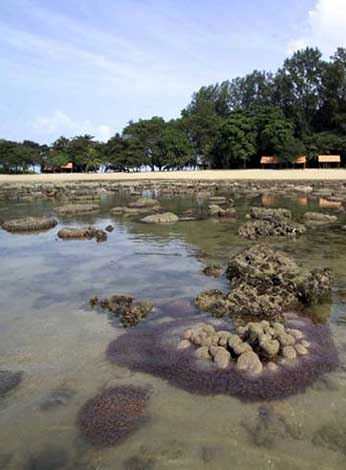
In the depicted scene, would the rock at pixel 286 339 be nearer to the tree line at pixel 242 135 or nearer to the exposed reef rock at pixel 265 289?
the exposed reef rock at pixel 265 289

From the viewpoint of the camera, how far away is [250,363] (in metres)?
5.71

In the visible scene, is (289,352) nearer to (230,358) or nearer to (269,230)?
(230,358)

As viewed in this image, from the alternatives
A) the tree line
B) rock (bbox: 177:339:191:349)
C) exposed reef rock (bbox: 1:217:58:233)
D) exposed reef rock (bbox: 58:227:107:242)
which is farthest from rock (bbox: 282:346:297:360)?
the tree line

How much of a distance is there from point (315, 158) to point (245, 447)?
245ft

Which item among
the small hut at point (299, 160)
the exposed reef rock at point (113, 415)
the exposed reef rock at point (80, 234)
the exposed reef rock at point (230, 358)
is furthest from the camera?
the small hut at point (299, 160)

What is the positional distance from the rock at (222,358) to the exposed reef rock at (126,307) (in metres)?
1.98

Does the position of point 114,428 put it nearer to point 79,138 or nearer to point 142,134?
point 142,134

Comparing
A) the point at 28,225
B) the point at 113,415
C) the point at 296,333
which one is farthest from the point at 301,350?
the point at 28,225

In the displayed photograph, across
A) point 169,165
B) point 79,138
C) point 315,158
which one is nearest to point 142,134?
point 169,165

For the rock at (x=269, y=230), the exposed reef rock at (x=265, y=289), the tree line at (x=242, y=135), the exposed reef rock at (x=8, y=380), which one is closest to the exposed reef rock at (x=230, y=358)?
the exposed reef rock at (x=265, y=289)

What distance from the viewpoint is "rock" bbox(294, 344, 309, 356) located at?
612 cm

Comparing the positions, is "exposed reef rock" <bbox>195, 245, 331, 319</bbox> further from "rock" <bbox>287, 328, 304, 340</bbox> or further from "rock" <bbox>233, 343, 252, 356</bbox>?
"rock" <bbox>233, 343, 252, 356</bbox>

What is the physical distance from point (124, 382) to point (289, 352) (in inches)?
93.2

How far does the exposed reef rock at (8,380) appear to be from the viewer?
5.49 m
